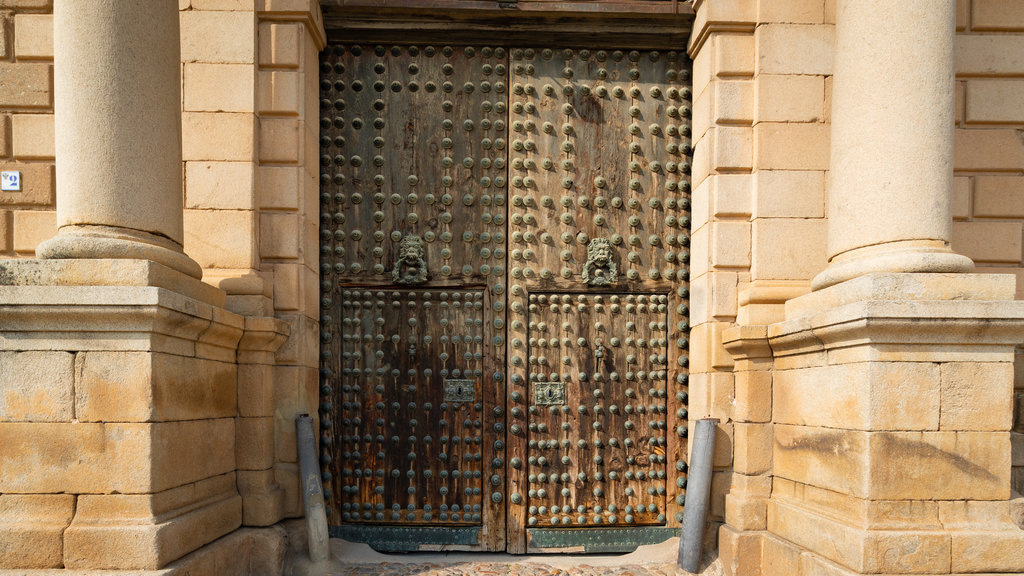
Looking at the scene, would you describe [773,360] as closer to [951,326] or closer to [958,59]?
[951,326]

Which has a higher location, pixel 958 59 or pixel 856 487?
pixel 958 59

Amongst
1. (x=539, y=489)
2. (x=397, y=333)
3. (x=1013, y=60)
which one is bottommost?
(x=539, y=489)

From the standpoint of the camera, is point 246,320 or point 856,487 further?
point 246,320

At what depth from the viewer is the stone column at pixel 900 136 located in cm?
307

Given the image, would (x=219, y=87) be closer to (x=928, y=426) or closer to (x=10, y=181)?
(x=10, y=181)

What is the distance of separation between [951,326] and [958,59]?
7.00 ft

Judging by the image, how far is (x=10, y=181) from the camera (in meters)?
3.84

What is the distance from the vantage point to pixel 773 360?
3664 millimetres

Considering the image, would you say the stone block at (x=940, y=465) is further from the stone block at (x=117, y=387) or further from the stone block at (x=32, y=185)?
the stone block at (x=32, y=185)

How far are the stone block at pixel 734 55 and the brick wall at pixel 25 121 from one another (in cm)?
418

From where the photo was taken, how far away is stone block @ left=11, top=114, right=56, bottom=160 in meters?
3.85

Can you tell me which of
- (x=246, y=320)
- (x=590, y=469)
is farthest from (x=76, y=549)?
(x=590, y=469)

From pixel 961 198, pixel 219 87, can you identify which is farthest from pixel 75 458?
pixel 961 198

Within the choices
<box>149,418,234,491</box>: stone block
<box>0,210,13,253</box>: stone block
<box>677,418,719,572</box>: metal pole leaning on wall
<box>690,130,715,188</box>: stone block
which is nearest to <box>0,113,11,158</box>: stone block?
<box>0,210,13,253</box>: stone block
